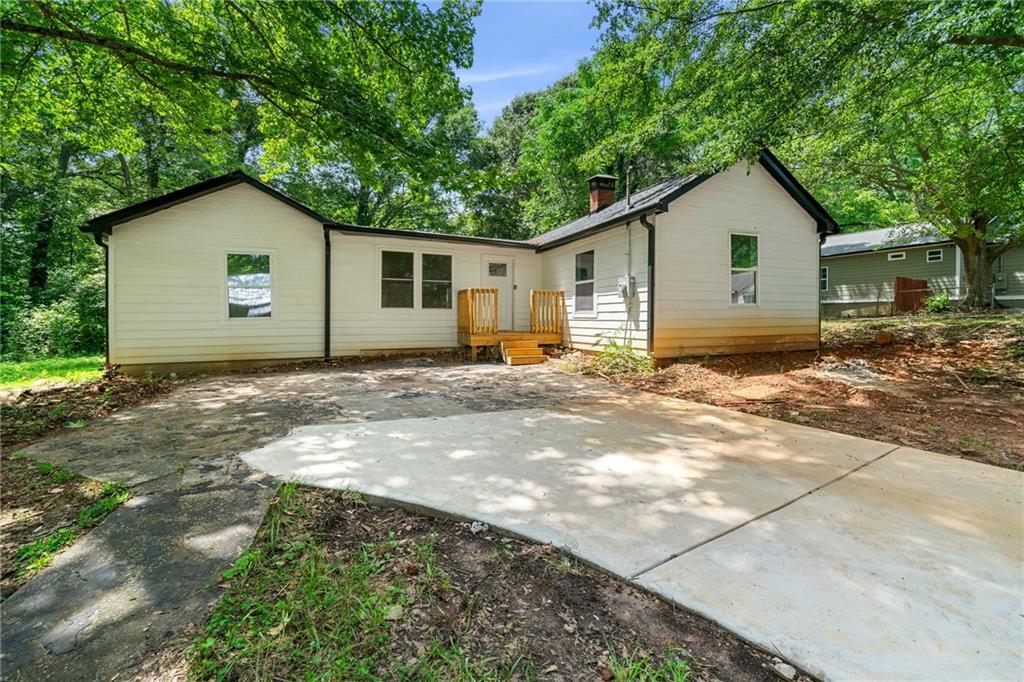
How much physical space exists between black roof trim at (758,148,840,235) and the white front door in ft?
18.7

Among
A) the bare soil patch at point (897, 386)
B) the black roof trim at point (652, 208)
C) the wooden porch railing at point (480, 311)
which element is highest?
the black roof trim at point (652, 208)

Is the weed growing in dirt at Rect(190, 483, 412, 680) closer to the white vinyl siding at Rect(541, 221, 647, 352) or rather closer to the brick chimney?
the white vinyl siding at Rect(541, 221, 647, 352)

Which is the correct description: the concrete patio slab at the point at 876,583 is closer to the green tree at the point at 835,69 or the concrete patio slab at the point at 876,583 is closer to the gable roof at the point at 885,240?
the green tree at the point at 835,69

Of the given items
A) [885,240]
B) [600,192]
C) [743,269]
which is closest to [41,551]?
[743,269]

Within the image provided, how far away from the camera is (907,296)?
16.3m

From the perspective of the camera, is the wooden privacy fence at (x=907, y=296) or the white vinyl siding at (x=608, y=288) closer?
the white vinyl siding at (x=608, y=288)

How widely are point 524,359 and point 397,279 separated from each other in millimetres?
3383

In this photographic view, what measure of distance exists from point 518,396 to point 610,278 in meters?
4.11

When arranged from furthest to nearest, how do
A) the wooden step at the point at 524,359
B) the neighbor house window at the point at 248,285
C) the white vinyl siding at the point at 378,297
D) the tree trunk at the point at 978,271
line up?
the tree trunk at the point at 978,271 < the white vinyl siding at the point at 378,297 < the wooden step at the point at 524,359 < the neighbor house window at the point at 248,285

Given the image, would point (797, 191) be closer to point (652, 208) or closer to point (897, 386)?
point (652, 208)

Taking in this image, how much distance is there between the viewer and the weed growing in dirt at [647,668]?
4.33 feet

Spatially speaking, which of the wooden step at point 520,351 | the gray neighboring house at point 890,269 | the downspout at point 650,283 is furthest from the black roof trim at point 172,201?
the gray neighboring house at point 890,269

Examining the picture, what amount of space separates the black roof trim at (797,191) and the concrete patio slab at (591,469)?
637cm

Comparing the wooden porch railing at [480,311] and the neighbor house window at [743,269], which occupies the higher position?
the neighbor house window at [743,269]
